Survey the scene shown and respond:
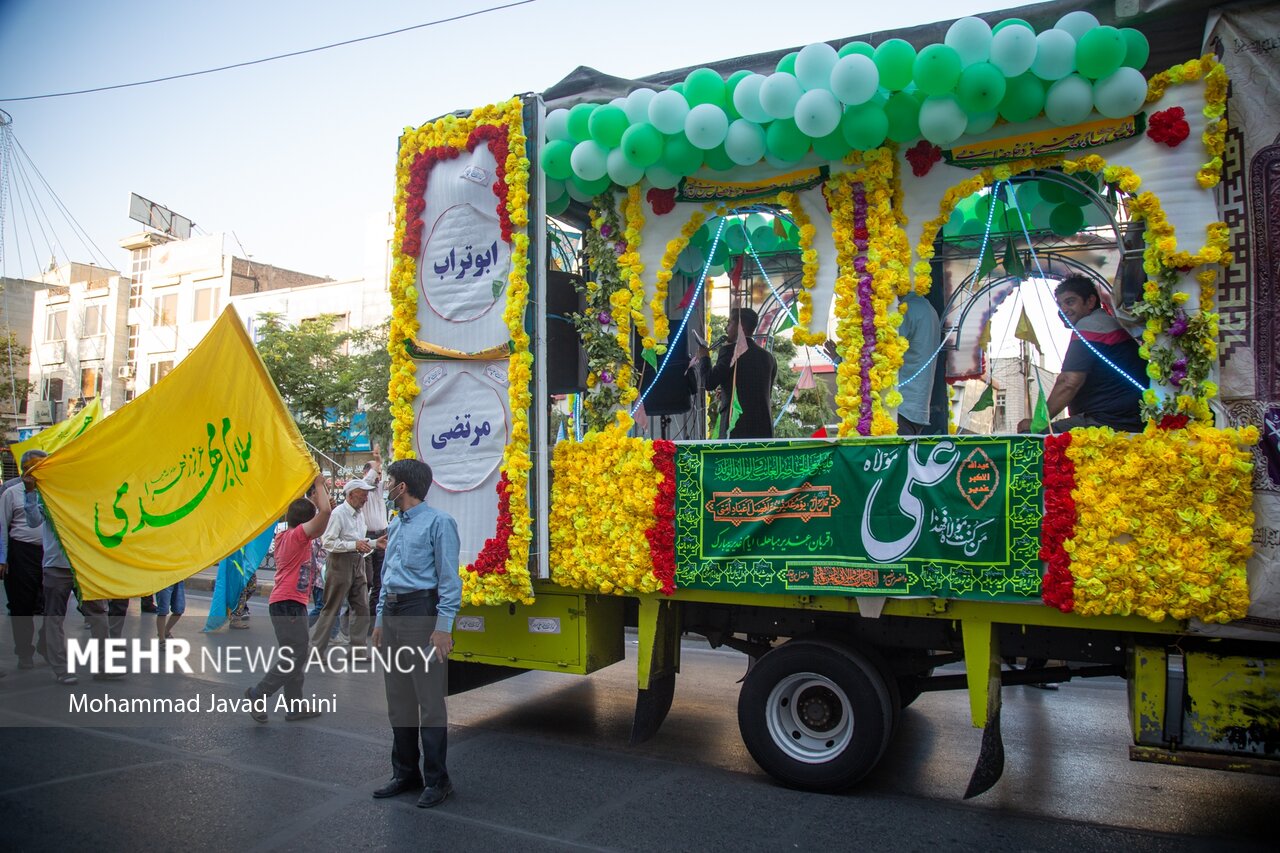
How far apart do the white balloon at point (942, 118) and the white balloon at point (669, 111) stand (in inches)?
61.1

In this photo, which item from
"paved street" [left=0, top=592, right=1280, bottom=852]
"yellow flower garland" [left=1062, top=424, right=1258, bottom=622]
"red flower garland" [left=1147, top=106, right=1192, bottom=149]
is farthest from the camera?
"red flower garland" [left=1147, top=106, right=1192, bottom=149]

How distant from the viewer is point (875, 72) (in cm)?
541

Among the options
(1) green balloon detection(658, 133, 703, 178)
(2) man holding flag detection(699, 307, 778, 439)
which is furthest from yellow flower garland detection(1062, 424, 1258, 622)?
(1) green balloon detection(658, 133, 703, 178)

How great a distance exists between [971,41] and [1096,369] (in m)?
2.11

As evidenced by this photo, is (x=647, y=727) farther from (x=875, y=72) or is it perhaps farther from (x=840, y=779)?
(x=875, y=72)

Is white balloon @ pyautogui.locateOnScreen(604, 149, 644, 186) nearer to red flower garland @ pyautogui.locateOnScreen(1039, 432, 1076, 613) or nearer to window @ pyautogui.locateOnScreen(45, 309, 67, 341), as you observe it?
red flower garland @ pyautogui.locateOnScreen(1039, 432, 1076, 613)

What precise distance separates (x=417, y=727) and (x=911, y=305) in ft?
14.4

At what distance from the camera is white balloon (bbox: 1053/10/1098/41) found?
16.9 ft

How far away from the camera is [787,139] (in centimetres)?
588

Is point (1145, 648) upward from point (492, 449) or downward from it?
downward

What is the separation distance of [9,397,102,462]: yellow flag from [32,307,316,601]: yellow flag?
2360 mm

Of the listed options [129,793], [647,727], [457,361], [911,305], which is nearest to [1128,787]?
[647,727]

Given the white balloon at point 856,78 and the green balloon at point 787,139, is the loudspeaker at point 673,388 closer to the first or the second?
the green balloon at point 787,139

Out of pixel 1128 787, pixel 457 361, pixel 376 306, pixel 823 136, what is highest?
pixel 376 306
